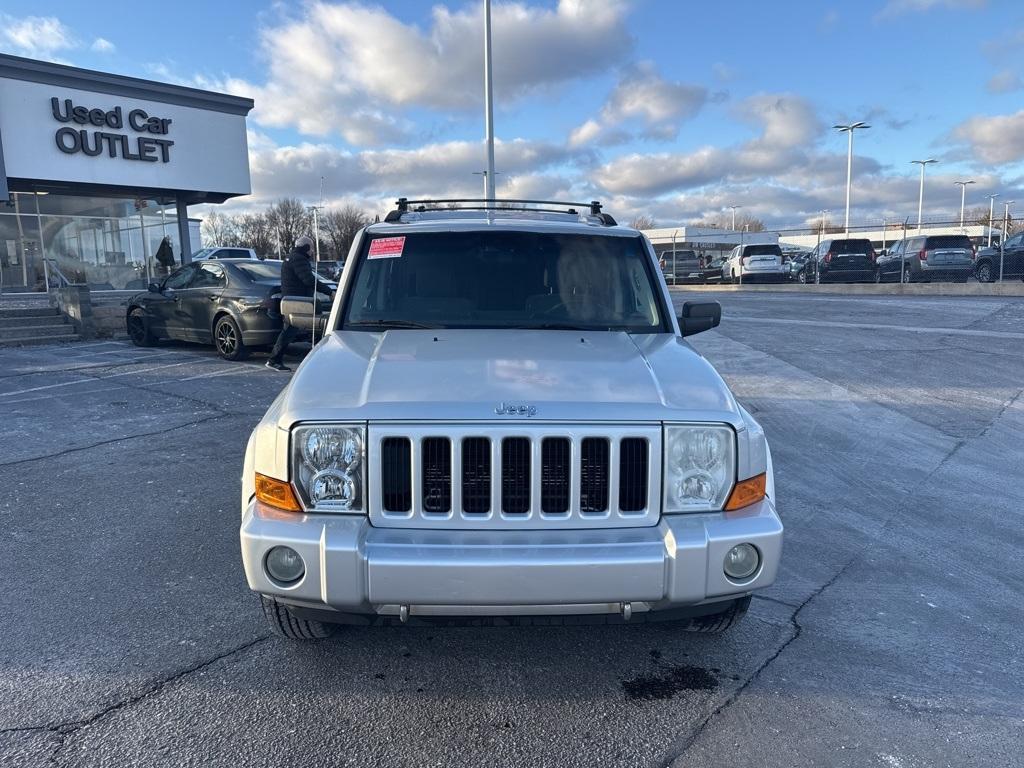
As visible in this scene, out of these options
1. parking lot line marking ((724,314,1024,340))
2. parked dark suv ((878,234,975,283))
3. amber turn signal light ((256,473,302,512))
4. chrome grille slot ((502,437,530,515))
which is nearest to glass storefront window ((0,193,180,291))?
parking lot line marking ((724,314,1024,340))

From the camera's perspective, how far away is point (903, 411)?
7957 mm

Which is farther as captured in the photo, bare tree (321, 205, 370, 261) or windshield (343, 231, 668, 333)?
bare tree (321, 205, 370, 261)

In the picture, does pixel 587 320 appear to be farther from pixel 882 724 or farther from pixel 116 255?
pixel 116 255

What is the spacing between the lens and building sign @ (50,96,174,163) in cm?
1891

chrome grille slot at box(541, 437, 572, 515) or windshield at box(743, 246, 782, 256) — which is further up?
windshield at box(743, 246, 782, 256)

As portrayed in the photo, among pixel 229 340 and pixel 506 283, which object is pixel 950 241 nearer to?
pixel 229 340

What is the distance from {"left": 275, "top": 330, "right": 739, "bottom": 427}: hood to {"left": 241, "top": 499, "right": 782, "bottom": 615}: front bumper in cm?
42

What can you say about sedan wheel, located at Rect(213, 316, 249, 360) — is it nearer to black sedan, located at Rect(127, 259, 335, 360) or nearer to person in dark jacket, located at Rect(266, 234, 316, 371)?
black sedan, located at Rect(127, 259, 335, 360)

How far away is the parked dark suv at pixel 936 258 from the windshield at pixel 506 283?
77.5 ft

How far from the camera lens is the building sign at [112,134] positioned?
18.9m

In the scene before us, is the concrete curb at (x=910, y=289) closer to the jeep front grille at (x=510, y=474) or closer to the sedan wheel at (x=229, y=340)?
the sedan wheel at (x=229, y=340)

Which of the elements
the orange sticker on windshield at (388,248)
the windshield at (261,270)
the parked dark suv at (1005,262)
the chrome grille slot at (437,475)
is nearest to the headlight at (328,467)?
the chrome grille slot at (437,475)

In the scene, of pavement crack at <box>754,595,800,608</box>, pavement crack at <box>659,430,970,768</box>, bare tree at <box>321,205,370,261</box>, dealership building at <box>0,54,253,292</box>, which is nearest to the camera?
pavement crack at <box>659,430,970,768</box>

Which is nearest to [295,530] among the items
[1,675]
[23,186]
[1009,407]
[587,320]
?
[1,675]
